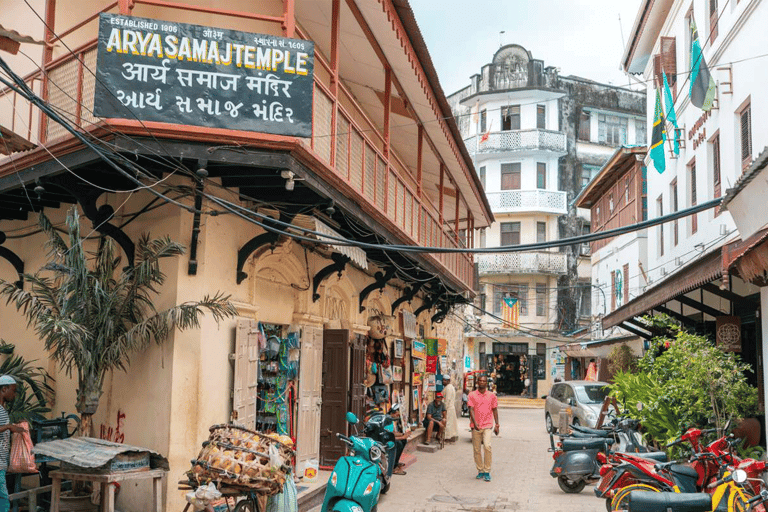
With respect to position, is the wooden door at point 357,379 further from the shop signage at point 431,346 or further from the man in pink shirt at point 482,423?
the shop signage at point 431,346

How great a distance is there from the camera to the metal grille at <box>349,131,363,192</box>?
10351 mm

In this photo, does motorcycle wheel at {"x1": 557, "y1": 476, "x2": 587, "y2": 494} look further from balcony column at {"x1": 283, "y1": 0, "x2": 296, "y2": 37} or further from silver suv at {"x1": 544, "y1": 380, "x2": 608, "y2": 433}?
balcony column at {"x1": 283, "y1": 0, "x2": 296, "y2": 37}

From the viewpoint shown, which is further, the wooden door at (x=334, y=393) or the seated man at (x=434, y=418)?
the seated man at (x=434, y=418)

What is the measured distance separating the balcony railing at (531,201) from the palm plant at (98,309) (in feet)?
125

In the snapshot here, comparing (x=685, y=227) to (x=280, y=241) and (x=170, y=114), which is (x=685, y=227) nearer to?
(x=280, y=241)

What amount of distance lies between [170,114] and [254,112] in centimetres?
83

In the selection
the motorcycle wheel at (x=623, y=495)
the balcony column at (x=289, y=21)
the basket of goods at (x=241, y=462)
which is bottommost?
the motorcycle wheel at (x=623, y=495)

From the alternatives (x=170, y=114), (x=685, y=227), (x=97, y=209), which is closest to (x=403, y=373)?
(x=685, y=227)

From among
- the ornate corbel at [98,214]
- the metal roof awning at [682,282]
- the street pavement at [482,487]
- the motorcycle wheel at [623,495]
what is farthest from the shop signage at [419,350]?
the ornate corbel at [98,214]

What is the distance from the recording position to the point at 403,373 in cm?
1922

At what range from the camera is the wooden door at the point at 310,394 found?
11.7m

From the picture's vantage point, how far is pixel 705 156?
1573 centimetres

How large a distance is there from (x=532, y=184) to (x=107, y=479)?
40.9m

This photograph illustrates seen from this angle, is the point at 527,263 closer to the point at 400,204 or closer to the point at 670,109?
the point at 670,109
